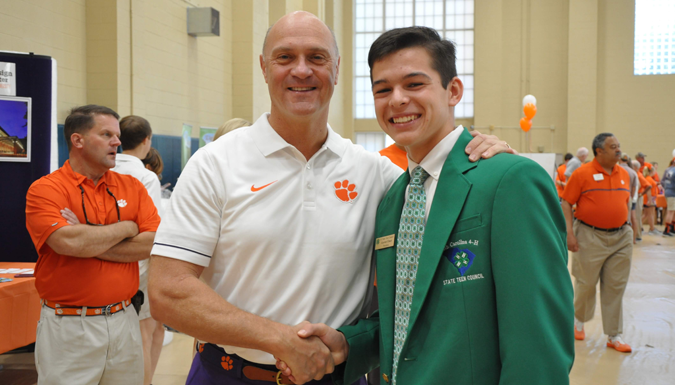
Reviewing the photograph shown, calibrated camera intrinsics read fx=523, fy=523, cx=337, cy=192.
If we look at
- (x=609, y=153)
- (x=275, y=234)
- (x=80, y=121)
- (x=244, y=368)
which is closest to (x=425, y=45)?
(x=275, y=234)

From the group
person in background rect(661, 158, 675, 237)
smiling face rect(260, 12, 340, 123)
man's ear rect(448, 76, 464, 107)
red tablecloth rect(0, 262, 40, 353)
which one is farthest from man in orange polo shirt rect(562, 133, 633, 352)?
person in background rect(661, 158, 675, 237)

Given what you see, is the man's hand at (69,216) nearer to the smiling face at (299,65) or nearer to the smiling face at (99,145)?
the smiling face at (99,145)

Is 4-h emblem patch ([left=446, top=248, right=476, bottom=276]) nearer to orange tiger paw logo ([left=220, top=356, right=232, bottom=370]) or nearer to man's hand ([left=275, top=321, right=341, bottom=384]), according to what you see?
man's hand ([left=275, top=321, right=341, bottom=384])

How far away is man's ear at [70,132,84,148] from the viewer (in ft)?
9.64

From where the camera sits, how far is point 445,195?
1.49m

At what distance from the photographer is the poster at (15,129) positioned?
3.98 meters

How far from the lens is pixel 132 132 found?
3.96 meters

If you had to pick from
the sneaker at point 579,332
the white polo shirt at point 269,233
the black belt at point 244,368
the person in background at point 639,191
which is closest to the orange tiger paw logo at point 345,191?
the white polo shirt at point 269,233

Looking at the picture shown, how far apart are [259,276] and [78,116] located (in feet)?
6.66

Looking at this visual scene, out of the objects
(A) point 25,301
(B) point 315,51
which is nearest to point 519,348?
(B) point 315,51

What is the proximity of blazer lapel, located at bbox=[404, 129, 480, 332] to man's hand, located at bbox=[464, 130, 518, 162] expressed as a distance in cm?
4

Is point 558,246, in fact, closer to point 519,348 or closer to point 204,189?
point 519,348

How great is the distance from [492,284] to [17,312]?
2.97 metres

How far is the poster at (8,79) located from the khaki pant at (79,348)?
2056 mm
